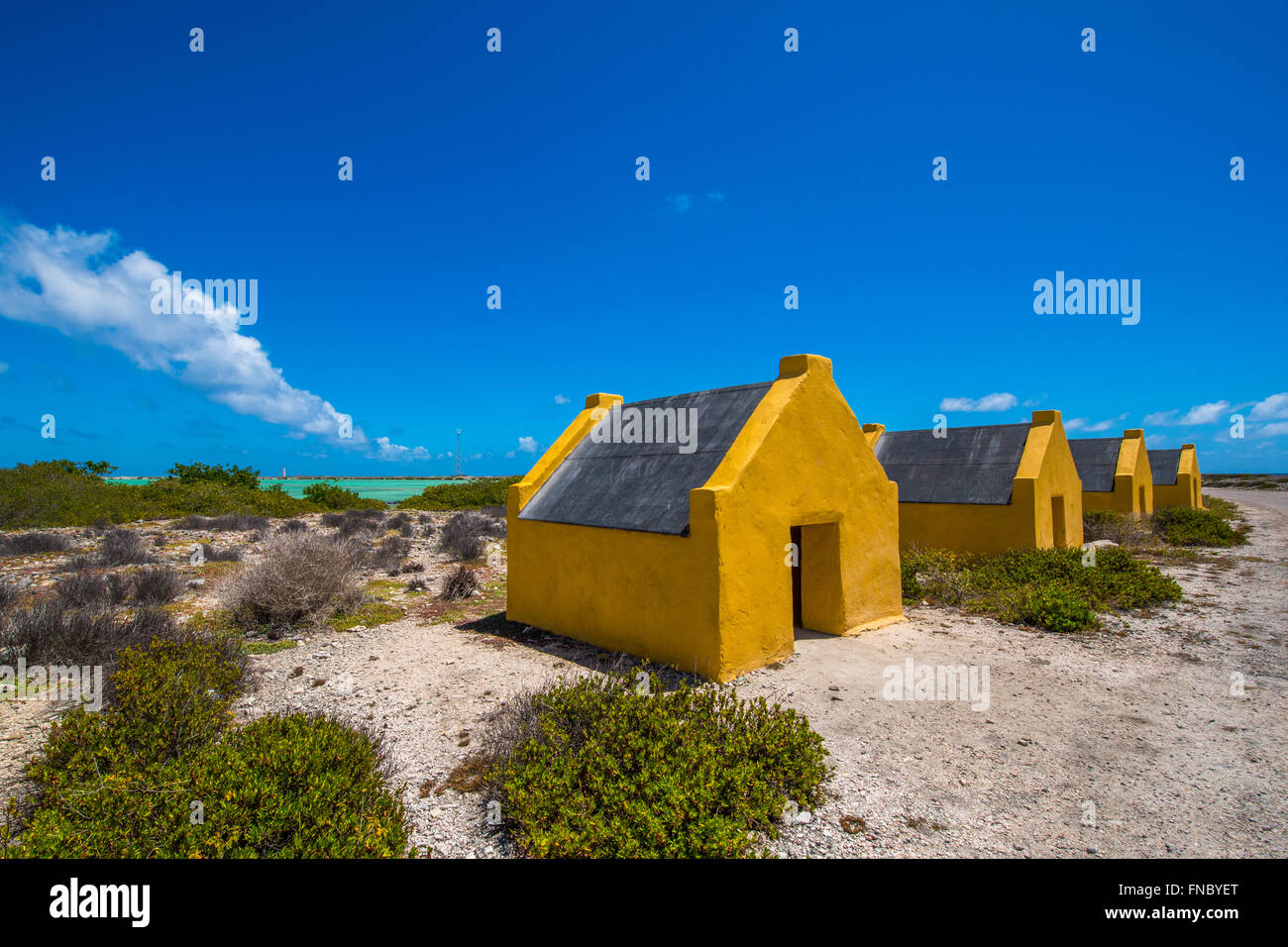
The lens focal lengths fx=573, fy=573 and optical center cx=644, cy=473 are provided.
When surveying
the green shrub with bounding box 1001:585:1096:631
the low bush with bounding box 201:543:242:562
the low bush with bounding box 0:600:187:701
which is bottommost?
the green shrub with bounding box 1001:585:1096:631

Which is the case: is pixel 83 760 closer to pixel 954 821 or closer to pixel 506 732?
pixel 506 732

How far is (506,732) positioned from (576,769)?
1.18 metres

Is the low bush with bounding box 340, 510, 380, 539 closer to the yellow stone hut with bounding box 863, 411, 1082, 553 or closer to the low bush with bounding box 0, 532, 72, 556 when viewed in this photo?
the low bush with bounding box 0, 532, 72, 556

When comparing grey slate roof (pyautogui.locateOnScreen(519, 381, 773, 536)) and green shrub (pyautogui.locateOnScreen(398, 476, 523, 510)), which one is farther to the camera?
green shrub (pyautogui.locateOnScreen(398, 476, 523, 510))

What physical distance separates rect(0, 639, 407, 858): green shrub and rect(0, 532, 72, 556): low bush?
1766cm

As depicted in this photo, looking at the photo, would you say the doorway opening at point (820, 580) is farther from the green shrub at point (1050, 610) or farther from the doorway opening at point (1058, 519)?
the doorway opening at point (1058, 519)

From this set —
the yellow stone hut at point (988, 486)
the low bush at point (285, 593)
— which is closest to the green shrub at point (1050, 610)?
the yellow stone hut at point (988, 486)

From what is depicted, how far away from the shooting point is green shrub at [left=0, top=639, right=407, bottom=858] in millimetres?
3320

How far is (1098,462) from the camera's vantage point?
2331 cm

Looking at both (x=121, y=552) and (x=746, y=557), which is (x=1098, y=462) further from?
(x=121, y=552)

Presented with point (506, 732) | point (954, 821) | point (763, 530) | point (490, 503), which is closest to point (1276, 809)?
point (954, 821)

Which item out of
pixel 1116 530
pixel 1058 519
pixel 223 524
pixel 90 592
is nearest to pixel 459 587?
pixel 90 592

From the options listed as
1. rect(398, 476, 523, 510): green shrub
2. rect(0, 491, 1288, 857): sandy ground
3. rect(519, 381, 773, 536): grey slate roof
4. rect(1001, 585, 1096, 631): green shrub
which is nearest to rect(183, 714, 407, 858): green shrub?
rect(0, 491, 1288, 857): sandy ground

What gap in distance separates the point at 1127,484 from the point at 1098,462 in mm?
1749
